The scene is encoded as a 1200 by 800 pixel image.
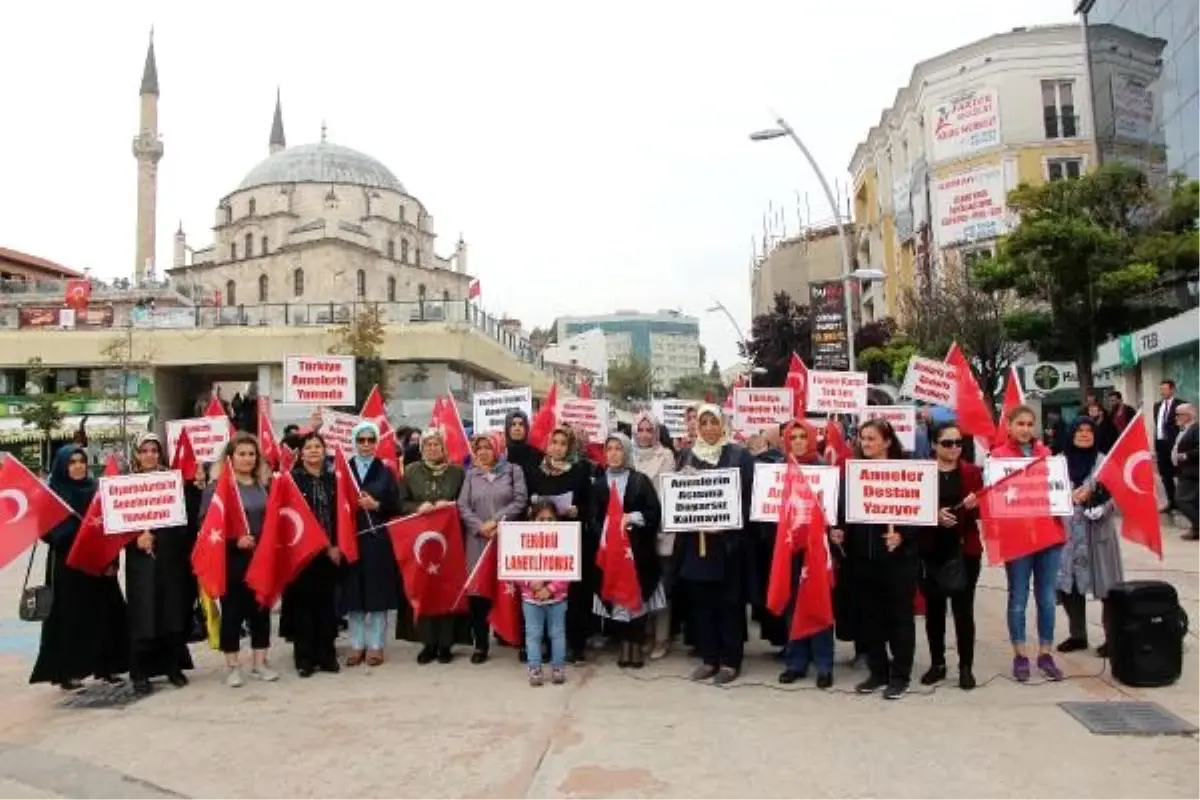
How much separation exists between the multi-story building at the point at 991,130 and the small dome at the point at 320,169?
49406 millimetres

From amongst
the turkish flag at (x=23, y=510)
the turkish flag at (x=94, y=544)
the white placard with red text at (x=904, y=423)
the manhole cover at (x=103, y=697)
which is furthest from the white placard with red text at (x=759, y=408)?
the turkish flag at (x=23, y=510)

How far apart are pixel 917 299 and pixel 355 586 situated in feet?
97.0

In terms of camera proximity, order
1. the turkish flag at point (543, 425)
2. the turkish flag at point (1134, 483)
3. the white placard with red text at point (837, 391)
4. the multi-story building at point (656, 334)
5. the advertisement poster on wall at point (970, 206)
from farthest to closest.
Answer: the multi-story building at point (656, 334)
the advertisement poster on wall at point (970, 206)
the turkish flag at point (543, 425)
the white placard with red text at point (837, 391)
the turkish flag at point (1134, 483)

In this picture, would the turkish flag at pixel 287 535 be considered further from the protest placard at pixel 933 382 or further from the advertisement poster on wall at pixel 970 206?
the advertisement poster on wall at pixel 970 206

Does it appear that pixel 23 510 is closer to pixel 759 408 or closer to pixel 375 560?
pixel 375 560

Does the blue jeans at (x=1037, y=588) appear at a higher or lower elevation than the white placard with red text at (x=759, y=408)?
lower

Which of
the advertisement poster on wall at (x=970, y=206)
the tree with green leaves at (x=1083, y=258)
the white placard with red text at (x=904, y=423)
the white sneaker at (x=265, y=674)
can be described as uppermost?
the advertisement poster on wall at (x=970, y=206)

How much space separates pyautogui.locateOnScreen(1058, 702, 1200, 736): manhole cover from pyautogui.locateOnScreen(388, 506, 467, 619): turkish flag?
443 centimetres

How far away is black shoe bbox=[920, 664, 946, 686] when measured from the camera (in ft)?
23.0

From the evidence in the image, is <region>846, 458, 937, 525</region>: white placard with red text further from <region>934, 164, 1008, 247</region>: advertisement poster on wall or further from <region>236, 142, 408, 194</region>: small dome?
<region>236, 142, 408, 194</region>: small dome

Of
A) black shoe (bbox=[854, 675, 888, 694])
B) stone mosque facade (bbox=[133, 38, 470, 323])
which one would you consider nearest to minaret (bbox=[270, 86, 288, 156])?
stone mosque facade (bbox=[133, 38, 470, 323])

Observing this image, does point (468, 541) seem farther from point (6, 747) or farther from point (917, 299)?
point (917, 299)

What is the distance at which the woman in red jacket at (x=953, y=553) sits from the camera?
680 cm

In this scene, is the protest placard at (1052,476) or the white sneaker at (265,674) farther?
the white sneaker at (265,674)
